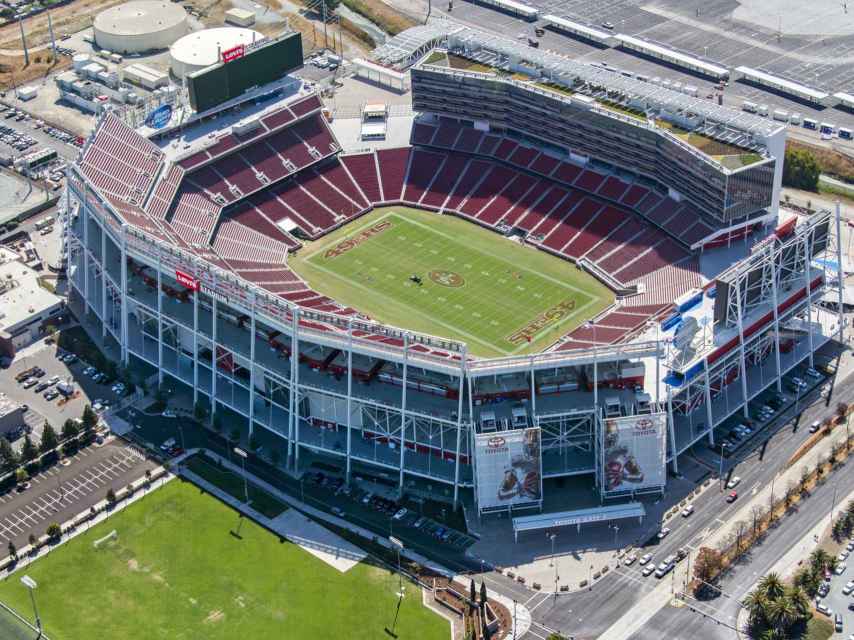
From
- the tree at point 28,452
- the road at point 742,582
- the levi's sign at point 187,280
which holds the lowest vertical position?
the road at point 742,582

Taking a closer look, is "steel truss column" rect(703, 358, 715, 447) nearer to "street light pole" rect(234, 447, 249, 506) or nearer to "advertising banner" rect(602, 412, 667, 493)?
"advertising banner" rect(602, 412, 667, 493)

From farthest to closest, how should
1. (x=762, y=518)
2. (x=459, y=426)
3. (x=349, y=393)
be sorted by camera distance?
(x=349, y=393), (x=459, y=426), (x=762, y=518)

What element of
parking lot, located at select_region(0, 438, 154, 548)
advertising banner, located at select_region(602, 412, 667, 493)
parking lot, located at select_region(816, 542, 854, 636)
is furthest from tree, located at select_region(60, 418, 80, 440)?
parking lot, located at select_region(816, 542, 854, 636)

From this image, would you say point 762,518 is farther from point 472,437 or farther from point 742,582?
point 472,437

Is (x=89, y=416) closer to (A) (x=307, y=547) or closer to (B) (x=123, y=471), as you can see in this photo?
(B) (x=123, y=471)

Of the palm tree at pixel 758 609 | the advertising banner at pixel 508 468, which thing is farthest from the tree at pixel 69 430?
the palm tree at pixel 758 609

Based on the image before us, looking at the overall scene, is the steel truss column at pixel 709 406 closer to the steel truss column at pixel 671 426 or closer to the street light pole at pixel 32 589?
the steel truss column at pixel 671 426

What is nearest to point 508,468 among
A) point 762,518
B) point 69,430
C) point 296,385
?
point 296,385
